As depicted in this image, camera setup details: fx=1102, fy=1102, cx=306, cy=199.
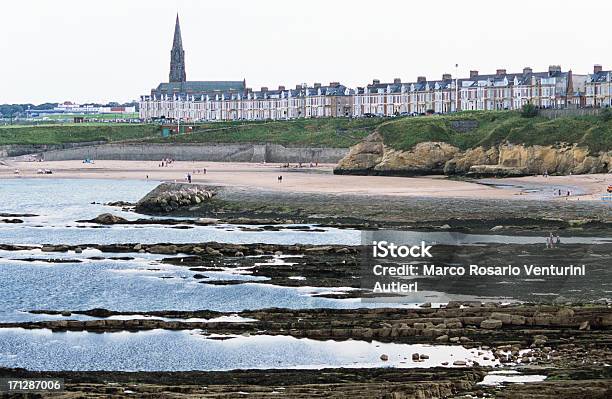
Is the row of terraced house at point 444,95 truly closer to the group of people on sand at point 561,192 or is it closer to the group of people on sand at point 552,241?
the group of people on sand at point 561,192

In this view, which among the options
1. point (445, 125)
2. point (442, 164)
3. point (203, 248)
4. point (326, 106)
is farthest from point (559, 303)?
point (326, 106)

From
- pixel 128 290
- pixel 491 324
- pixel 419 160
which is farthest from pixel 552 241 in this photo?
pixel 419 160

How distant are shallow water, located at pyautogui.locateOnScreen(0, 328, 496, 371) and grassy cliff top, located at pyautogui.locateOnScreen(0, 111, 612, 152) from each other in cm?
6073

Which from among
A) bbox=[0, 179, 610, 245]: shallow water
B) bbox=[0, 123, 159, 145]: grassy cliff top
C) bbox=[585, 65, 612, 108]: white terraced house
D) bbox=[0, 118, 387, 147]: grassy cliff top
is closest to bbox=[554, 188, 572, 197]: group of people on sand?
bbox=[0, 179, 610, 245]: shallow water

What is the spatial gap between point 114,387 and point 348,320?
1020 cm

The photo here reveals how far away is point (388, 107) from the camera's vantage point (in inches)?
6762

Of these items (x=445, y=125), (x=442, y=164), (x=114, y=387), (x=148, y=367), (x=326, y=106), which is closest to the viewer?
(x=114, y=387)

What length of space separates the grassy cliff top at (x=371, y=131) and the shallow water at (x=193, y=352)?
60731 millimetres

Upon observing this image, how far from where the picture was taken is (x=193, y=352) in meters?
32.9

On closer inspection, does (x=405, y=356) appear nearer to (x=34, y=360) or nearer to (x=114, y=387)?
(x=114, y=387)

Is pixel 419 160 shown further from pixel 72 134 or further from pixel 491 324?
pixel 72 134

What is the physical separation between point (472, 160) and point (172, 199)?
31812mm

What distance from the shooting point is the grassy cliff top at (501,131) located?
91.8m

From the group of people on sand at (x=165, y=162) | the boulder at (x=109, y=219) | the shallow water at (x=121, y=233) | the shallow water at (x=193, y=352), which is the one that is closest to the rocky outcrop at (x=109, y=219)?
the boulder at (x=109, y=219)
